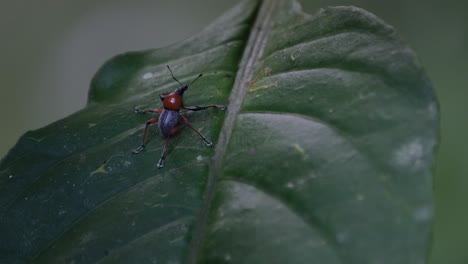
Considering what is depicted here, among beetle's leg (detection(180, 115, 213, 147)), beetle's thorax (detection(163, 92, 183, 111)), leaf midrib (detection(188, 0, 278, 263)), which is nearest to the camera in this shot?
leaf midrib (detection(188, 0, 278, 263))

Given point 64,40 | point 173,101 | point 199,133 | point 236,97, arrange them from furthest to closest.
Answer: point 64,40 → point 173,101 → point 236,97 → point 199,133

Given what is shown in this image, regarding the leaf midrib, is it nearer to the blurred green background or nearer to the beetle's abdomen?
the beetle's abdomen

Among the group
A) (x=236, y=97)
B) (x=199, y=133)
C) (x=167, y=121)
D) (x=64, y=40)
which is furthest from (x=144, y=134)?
(x=64, y=40)

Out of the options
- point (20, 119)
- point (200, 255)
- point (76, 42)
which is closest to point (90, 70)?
point (76, 42)

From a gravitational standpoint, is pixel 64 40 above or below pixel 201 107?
below

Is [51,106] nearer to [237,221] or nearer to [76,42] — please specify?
[76,42]

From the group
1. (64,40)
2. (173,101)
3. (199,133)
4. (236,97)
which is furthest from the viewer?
(64,40)

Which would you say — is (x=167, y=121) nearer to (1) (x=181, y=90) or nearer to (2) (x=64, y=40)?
(1) (x=181, y=90)

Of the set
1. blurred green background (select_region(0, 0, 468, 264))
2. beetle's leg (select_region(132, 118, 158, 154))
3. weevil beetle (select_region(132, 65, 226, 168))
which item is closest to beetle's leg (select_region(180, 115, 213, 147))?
weevil beetle (select_region(132, 65, 226, 168))
